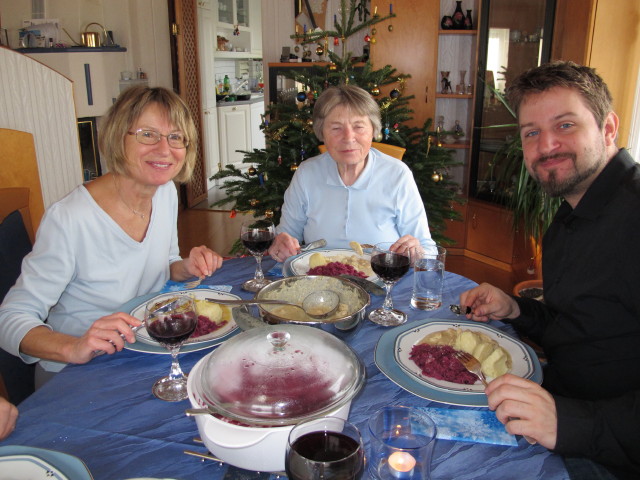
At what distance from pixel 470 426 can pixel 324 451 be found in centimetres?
35

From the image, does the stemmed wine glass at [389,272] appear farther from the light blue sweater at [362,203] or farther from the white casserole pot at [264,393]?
the light blue sweater at [362,203]

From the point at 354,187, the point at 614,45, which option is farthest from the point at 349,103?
the point at 614,45

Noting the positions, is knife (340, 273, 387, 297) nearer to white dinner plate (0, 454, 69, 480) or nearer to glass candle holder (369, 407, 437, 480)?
glass candle holder (369, 407, 437, 480)

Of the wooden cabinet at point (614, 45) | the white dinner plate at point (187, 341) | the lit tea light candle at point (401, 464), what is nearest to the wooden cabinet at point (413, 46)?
the wooden cabinet at point (614, 45)

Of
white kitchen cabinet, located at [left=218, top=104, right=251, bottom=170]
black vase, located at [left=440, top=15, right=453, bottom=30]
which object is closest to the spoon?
black vase, located at [left=440, top=15, right=453, bottom=30]

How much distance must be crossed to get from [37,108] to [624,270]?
12.2 ft

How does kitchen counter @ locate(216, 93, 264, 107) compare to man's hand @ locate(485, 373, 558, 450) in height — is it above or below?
above

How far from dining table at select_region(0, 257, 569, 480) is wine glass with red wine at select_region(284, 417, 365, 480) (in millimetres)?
160

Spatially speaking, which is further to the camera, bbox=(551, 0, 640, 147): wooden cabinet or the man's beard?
bbox=(551, 0, 640, 147): wooden cabinet

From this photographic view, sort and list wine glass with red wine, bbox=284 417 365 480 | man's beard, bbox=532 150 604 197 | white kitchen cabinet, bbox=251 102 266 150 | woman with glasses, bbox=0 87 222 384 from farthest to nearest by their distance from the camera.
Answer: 1. white kitchen cabinet, bbox=251 102 266 150
2. woman with glasses, bbox=0 87 222 384
3. man's beard, bbox=532 150 604 197
4. wine glass with red wine, bbox=284 417 365 480

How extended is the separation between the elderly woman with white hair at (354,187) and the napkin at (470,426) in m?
1.19

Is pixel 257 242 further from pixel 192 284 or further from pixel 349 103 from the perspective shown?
pixel 349 103

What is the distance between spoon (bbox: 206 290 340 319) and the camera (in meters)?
1.13

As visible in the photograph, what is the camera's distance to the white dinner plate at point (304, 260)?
1.54 metres
